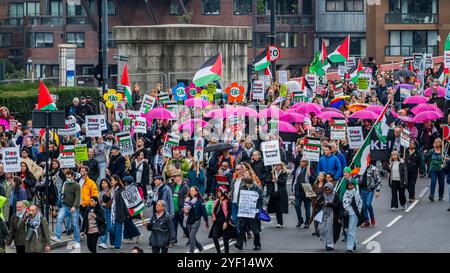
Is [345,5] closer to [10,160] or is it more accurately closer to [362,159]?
[362,159]

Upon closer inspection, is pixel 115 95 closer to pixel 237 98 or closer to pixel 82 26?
pixel 237 98

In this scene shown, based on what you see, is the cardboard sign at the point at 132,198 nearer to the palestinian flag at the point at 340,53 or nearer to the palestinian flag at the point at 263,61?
the palestinian flag at the point at 263,61

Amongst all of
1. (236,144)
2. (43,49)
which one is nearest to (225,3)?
(43,49)

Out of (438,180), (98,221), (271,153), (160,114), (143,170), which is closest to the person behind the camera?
(98,221)

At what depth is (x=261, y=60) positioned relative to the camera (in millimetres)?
44500

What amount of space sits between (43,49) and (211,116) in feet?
170

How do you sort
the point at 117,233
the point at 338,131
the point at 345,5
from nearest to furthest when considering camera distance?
the point at 117,233 → the point at 338,131 → the point at 345,5

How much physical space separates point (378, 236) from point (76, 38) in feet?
202

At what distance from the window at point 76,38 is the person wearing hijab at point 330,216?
62129mm

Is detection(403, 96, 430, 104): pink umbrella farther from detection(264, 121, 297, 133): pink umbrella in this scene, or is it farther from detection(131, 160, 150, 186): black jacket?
detection(131, 160, 150, 186): black jacket

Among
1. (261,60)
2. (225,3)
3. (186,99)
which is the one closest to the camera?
(186,99)

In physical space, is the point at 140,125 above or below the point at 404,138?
above

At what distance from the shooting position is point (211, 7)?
83375 millimetres

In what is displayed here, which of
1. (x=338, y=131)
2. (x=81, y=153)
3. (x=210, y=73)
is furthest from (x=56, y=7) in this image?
(x=81, y=153)
